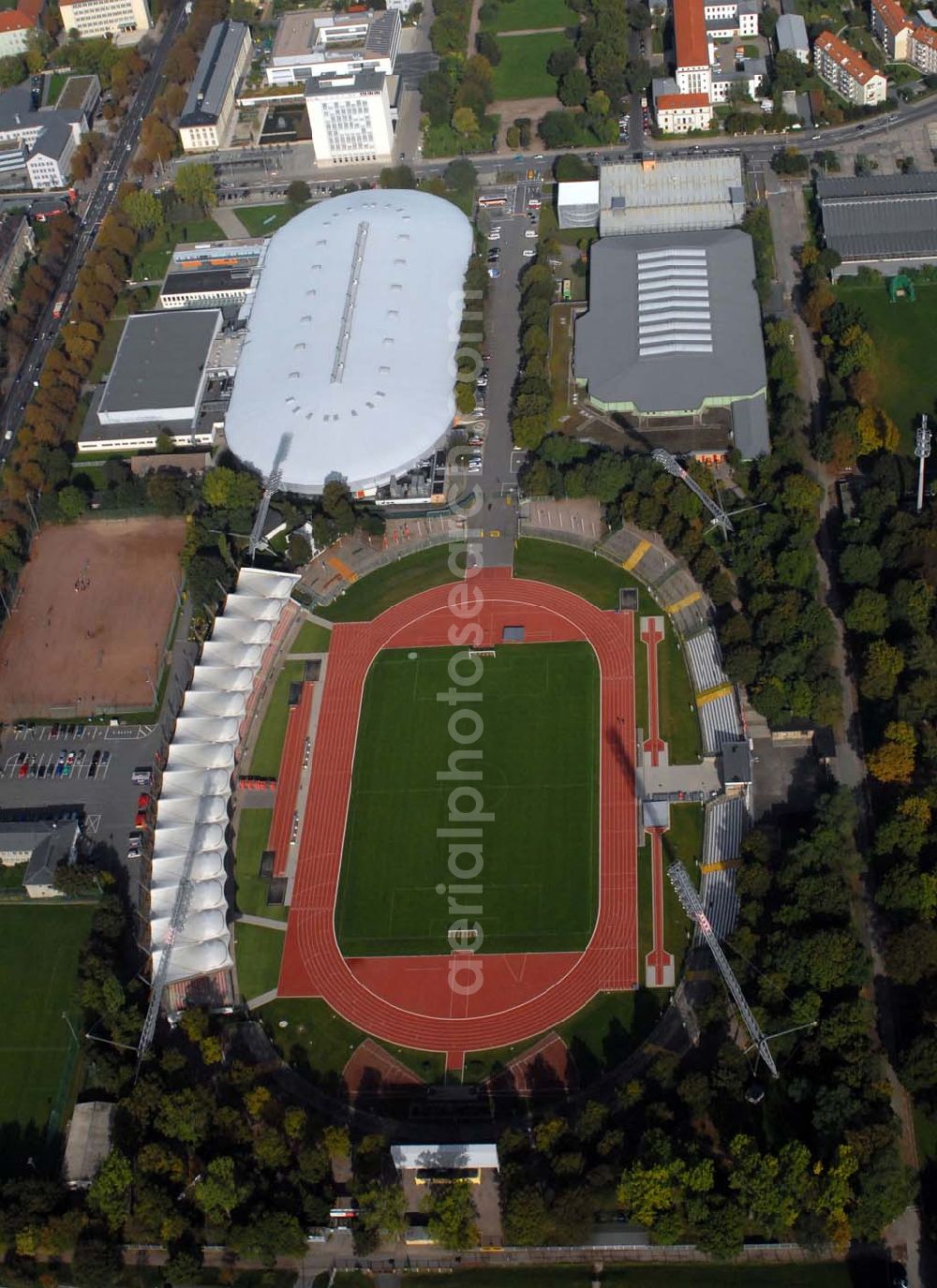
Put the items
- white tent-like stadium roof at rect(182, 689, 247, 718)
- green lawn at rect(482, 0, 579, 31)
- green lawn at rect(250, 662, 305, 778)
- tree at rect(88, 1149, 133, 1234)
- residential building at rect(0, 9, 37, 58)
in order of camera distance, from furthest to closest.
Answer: residential building at rect(0, 9, 37, 58)
green lawn at rect(482, 0, 579, 31)
white tent-like stadium roof at rect(182, 689, 247, 718)
green lawn at rect(250, 662, 305, 778)
tree at rect(88, 1149, 133, 1234)

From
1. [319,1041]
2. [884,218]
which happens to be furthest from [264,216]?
[319,1041]

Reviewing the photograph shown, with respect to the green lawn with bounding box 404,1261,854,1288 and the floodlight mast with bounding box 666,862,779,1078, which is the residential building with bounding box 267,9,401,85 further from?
the green lawn with bounding box 404,1261,854,1288

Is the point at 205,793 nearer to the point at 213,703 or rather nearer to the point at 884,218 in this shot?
the point at 213,703

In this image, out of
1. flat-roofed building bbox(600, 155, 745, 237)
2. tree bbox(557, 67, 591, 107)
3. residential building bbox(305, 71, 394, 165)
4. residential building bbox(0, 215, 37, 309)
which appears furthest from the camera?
tree bbox(557, 67, 591, 107)

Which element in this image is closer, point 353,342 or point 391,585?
point 391,585

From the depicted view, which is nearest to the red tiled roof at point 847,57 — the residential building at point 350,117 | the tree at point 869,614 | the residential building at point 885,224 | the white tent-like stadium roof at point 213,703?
the residential building at point 885,224

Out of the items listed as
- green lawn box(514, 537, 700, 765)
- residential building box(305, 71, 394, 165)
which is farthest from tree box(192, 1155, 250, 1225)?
residential building box(305, 71, 394, 165)

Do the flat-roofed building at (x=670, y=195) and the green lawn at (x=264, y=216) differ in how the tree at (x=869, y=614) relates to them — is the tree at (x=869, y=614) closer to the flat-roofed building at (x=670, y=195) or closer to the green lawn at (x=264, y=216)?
the flat-roofed building at (x=670, y=195)
